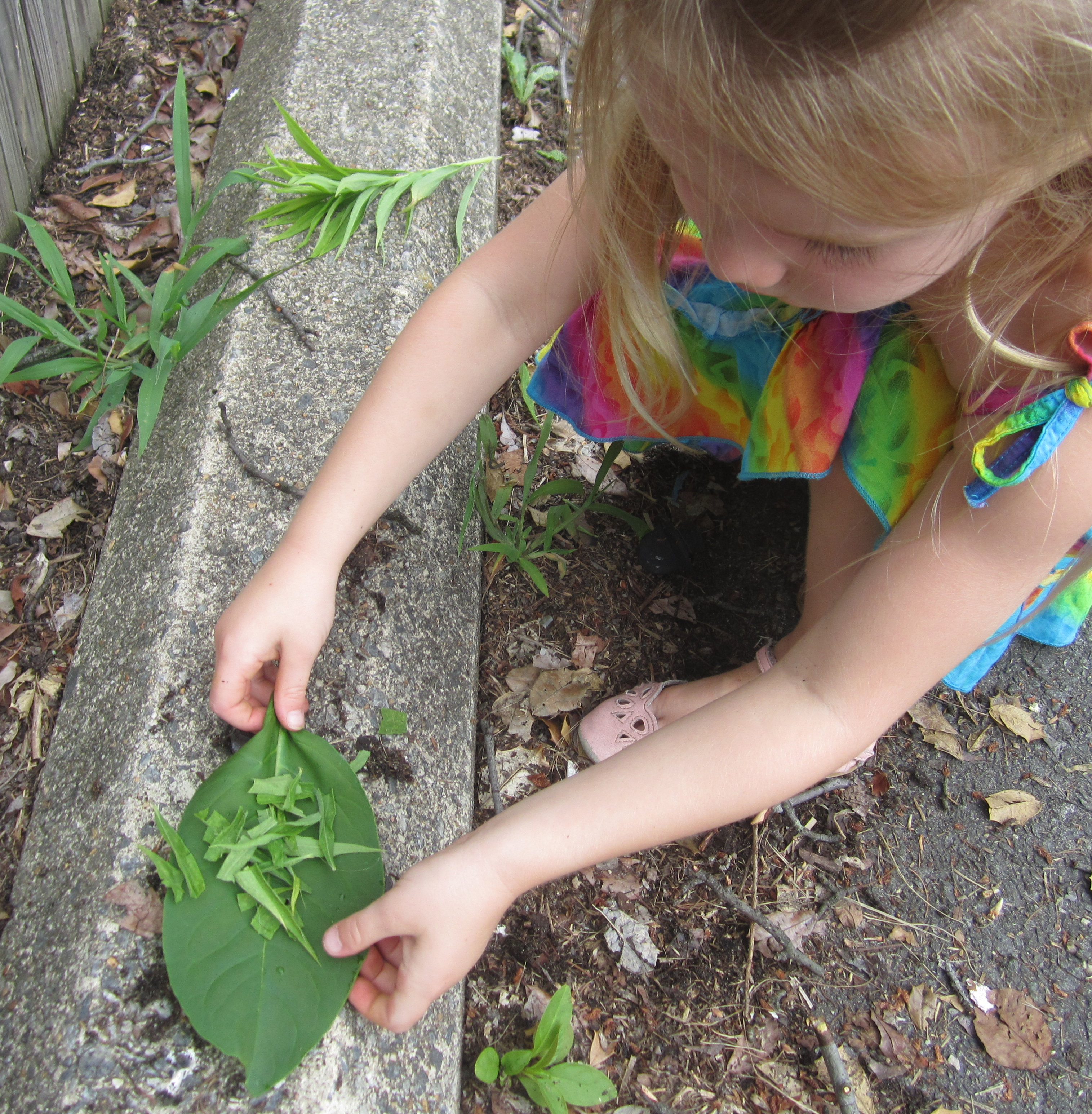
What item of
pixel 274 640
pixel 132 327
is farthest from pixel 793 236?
pixel 132 327

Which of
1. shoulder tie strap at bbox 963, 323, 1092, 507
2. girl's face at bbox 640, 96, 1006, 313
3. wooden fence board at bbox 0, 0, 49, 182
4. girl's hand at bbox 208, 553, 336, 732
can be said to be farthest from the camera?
wooden fence board at bbox 0, 0, 49, 182

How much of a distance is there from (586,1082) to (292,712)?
23.7 inches

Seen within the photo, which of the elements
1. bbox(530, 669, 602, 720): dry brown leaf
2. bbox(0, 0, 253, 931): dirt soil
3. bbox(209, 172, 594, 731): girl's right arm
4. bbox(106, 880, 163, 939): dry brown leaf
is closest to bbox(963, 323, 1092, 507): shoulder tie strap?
bbox(209, 172, 594, 731): girl's right arm

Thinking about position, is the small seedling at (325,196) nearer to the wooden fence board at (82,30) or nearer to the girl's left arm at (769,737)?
the wooden fence board at (82,30)

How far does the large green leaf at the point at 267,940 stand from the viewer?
3.01ft

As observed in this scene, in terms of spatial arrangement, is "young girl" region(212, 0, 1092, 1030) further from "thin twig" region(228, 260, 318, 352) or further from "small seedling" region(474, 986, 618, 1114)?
"thin twig" region(228, 260, 318, 352)

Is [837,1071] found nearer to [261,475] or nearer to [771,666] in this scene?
[771,666]

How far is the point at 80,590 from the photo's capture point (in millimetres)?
1448

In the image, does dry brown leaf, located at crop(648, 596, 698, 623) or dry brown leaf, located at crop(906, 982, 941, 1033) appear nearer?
dry brown leaf, located at crop(906, 982, 941, 1033)

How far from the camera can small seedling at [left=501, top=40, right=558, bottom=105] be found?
2.33 meters

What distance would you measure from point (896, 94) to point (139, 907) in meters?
1.13

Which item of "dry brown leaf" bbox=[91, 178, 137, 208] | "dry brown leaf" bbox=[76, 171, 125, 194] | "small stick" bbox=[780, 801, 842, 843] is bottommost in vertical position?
"small stick" bbox=[780, 801, 842, 843]

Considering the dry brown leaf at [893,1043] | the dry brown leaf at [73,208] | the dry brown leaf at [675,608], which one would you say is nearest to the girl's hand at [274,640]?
the dry brown leaf at [675,608]

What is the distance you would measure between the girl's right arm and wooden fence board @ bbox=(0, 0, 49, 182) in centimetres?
114
